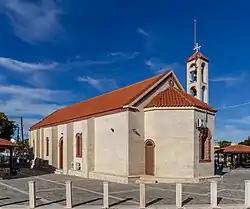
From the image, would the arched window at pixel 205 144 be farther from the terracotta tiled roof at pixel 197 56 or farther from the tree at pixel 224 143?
the tree at pixel 224 143

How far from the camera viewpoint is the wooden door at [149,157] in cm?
2286

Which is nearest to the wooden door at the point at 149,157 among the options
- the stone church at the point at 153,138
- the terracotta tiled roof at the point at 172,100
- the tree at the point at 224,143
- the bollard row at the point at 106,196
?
the stone church at the point at 153,138

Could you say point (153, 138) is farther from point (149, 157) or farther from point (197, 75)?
point (197, 75)

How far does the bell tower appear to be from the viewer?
1098 inches

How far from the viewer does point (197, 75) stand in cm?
2797

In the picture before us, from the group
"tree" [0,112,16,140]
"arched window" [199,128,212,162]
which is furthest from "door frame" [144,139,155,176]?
"tree" [0,112,16,140]

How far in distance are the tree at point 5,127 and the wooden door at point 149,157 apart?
1322 inches

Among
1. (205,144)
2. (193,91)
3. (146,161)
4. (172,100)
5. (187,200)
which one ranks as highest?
(193,91)

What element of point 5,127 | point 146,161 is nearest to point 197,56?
point 146,161

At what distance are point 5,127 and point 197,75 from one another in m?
33.9

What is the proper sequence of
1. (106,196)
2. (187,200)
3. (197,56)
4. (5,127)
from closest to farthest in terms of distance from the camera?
1. (106,196)
2. (187,200)
3. (197,56)
4. (5,127)

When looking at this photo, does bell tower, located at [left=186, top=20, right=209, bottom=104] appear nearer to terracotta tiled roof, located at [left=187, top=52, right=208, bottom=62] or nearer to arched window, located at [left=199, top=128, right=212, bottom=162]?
terracotta tiled roof, located at [left=187, top=52, right=208, bottom=62]

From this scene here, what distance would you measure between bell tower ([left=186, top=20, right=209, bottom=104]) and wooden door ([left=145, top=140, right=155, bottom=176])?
7444 mm

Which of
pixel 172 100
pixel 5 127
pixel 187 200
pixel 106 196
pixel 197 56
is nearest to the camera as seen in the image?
pixel 106 196
